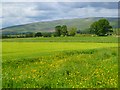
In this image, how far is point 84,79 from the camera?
42.2ft

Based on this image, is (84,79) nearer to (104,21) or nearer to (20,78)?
(20,78)

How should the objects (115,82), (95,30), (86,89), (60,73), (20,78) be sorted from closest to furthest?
(86,89) → (115,82) → (20,78) → (60,73) → (95,30)

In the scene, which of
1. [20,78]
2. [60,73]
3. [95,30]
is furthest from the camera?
[95,30]

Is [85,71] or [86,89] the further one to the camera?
[85,71]

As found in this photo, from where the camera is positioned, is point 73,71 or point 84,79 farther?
point 73,71

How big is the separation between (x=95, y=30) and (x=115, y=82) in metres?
97.8

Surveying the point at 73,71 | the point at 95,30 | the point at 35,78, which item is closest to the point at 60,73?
the point at 73,71

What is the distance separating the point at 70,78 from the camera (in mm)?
13227

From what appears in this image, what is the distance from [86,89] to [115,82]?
60.5 inches

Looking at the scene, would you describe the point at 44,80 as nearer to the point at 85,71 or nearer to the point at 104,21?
the point at 85,71

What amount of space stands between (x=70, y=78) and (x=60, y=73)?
1.04 m

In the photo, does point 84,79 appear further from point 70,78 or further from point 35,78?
point 35,78

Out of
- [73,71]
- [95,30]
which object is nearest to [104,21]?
[95,30]

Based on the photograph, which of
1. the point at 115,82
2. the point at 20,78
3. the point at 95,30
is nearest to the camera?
the point at 115,82
